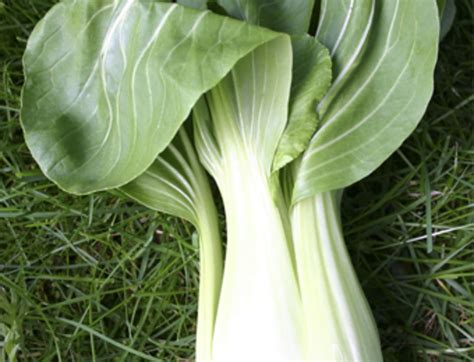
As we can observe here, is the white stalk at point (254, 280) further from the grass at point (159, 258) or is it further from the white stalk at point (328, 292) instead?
the grass at point (159, 258)

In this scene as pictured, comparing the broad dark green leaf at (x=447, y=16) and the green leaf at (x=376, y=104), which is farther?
the broad dark green leaf at (x=447, y=16)

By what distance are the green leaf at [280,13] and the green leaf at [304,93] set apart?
0.04 metres

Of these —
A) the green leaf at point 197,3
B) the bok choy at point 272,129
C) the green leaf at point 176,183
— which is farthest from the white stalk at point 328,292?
the green leaf at point 197,3

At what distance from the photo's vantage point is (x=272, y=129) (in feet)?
2.59

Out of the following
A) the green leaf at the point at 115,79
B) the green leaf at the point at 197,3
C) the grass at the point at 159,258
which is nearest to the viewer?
the green leaf at the point at 115,79

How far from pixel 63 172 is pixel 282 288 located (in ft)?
1.00

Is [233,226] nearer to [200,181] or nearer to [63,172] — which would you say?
[200,181]

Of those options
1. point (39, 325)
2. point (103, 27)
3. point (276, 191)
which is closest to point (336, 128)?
point (276, 191)

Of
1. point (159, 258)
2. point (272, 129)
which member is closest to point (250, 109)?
point (272, 129)

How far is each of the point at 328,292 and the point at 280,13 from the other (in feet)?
1.17

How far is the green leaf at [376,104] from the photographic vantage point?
0.78 meters

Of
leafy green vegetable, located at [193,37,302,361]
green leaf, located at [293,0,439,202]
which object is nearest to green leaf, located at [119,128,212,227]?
leafy green vegetable, located at [193,37,302,361]

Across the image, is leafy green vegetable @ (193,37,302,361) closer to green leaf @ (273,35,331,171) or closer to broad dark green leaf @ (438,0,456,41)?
green leaf @ (273,35,331,171)

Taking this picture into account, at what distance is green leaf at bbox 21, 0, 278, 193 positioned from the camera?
26.8 inches
